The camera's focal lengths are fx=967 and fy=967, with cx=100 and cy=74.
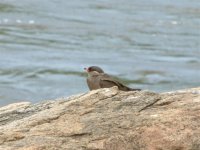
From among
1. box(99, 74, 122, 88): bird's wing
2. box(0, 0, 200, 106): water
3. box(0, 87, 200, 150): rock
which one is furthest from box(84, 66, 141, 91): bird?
box(0, 0, 200, 106): water

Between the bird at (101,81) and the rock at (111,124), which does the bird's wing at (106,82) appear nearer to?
the bird at (101,81)

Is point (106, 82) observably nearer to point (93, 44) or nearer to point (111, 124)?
point (111, 124)

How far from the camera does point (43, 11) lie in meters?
19.6

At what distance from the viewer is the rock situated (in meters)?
5.44

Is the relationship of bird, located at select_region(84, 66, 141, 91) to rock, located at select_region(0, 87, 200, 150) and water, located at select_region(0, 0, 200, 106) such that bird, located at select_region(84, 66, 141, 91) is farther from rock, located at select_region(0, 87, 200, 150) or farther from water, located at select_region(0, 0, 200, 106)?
water, located at select_region(0, 0, 200, 106)

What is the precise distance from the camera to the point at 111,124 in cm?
559

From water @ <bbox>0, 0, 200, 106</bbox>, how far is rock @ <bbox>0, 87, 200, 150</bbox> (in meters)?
7.18

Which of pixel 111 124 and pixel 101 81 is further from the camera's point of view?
pixel 101 81

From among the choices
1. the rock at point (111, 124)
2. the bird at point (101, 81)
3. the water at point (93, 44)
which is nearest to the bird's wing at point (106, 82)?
the bird at point (101, 81)

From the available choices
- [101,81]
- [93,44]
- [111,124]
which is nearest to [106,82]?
[101,81]

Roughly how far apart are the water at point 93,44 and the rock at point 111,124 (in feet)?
23.6

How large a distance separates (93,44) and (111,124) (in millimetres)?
11226

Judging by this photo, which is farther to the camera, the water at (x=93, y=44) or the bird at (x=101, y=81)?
the water at (x=93, y=44)

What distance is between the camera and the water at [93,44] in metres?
14.3
